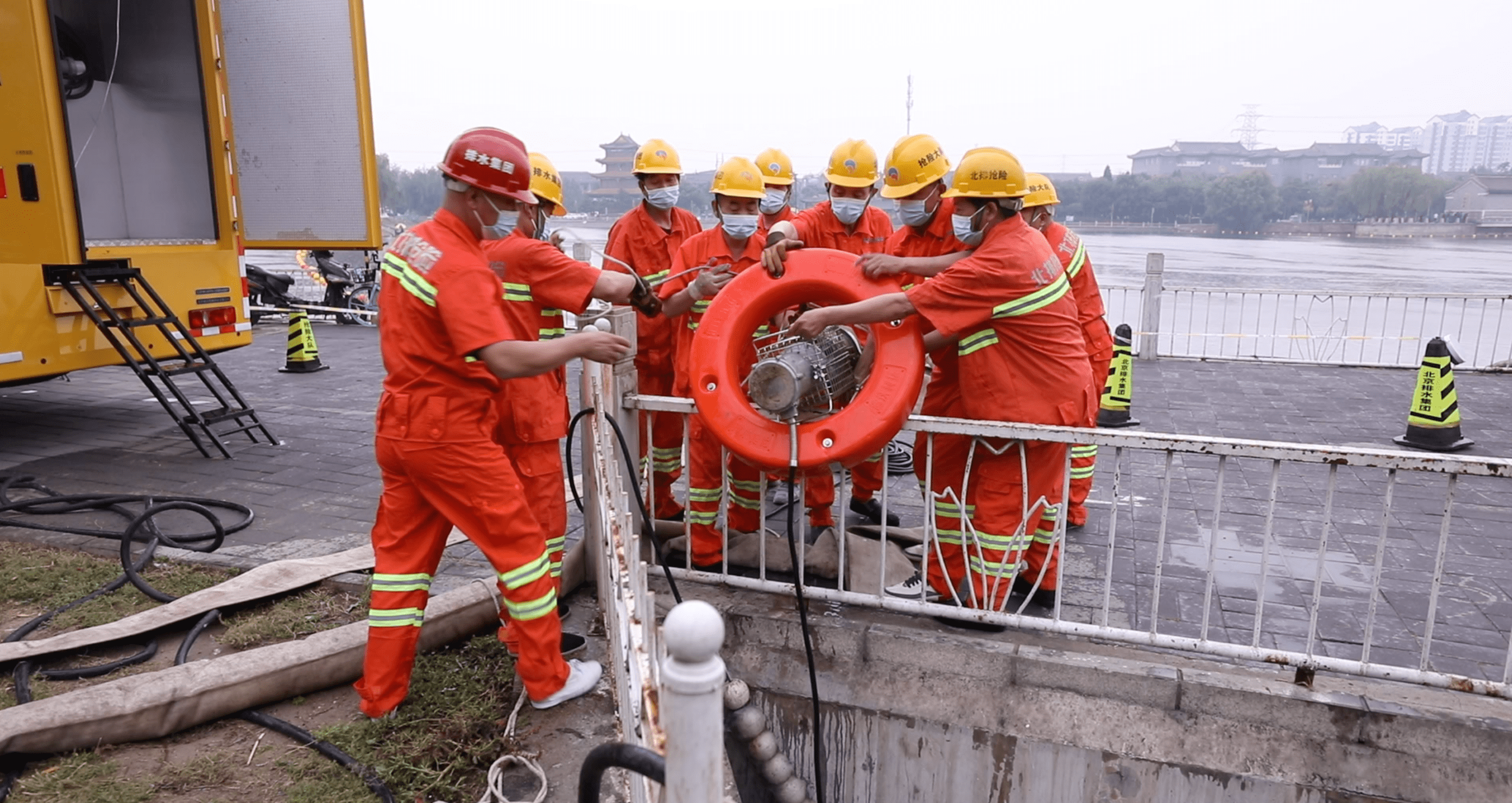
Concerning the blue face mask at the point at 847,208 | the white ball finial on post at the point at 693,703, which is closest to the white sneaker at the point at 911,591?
the blue face mask at the point at 847,208

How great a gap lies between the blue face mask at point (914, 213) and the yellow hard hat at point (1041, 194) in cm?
96

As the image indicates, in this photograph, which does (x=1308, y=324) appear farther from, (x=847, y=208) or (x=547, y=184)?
(x=547, y=184)

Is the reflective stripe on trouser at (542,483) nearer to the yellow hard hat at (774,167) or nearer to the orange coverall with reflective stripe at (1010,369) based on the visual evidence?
the orange coverall with reflective stripe at (1010,369)

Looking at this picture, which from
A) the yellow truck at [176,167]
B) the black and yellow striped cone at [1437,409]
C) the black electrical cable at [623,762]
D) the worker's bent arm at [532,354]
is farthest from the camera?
the black and yellow striped cone at [1437,409]

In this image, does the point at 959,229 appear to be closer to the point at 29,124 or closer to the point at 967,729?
the point at 967,729

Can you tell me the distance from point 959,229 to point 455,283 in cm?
181

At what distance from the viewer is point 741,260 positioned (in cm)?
415

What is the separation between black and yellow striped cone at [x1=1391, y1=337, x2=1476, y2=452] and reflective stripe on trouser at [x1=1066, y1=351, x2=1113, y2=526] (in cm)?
288

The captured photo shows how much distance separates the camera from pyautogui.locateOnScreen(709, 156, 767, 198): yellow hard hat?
404 cm

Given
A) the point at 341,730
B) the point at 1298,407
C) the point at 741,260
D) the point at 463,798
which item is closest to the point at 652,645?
the point at 463,798

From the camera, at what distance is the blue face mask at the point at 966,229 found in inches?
129

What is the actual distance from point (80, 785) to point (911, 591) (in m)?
2.61

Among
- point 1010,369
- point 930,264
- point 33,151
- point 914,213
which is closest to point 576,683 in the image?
point 1010,369

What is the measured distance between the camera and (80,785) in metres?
2.36
